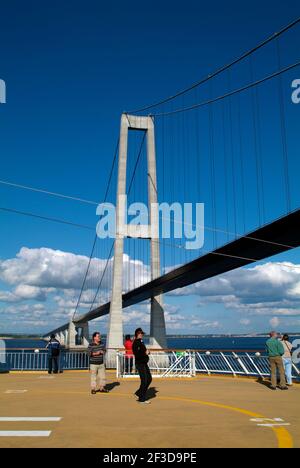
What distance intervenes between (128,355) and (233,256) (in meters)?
11.3

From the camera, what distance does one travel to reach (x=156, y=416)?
791 cm

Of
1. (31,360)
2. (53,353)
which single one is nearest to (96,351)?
(53,353)

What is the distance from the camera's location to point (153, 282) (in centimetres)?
3550

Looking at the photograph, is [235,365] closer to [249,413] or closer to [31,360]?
[249,413]

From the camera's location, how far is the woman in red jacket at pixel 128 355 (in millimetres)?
16578

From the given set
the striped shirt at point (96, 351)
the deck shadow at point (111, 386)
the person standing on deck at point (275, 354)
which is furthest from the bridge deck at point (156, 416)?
the striped shirt at point (96, 351)

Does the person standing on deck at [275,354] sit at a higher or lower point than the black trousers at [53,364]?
higher

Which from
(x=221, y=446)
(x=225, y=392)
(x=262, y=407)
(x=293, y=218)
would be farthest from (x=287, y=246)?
(x=221, y=446)

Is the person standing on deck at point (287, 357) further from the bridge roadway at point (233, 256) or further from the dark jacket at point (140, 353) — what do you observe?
the bridge roadway at point (233, 256)

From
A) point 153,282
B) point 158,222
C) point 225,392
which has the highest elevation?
point 158,222

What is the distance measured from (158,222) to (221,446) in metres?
31.0

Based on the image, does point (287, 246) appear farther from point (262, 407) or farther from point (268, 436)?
point (268, 436)

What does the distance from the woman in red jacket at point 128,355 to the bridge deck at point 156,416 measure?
3.82 metres
